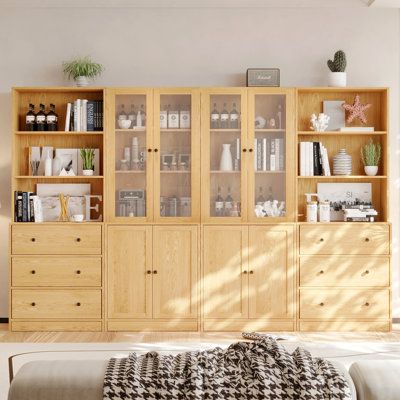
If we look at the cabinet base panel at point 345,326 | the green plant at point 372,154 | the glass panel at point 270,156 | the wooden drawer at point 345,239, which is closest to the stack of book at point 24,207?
the glass panel at point 270,156

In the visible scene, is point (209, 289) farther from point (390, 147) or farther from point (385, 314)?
point (390, 147)

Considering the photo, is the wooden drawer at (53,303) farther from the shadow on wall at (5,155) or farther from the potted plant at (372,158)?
the potted plant at (372,158)

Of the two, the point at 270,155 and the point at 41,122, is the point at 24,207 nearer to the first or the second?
the point at 41,122

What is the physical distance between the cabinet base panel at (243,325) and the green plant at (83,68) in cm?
219

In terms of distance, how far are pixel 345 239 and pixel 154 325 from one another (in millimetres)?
1631

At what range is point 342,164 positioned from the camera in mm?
4934

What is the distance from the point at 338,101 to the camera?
507 cm

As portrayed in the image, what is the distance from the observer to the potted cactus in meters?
Result: 4.95

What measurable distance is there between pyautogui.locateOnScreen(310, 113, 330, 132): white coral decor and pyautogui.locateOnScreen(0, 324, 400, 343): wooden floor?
1.62 meters

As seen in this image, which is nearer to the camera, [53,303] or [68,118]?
[53,303]

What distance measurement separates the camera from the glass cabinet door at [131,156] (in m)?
4.86

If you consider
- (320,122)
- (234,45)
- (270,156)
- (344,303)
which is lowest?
(344,303)

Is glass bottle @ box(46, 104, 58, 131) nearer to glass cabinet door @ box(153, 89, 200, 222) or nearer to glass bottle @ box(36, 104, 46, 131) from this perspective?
glass bottle @ box(36, 104, 46, 131)

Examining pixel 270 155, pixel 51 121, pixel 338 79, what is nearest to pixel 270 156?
pixel 270 155
